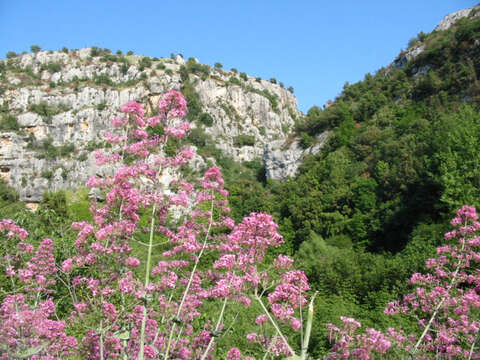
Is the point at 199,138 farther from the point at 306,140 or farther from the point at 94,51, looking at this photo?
the point at 94,51

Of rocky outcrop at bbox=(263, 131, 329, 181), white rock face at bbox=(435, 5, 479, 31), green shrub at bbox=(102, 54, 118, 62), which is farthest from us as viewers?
green shrub at bbox=(102, 54, 118, 62)

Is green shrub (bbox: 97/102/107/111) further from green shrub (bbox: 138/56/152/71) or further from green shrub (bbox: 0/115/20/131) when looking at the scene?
green shrub (bbox: 138/56/152/71)

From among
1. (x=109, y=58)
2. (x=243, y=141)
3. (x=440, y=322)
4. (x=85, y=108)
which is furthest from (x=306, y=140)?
(x=109, y=58)

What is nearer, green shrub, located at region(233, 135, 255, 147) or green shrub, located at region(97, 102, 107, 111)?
green shrub, located at region(97, 102, 107, 111)

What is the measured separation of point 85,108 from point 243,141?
1531 inches

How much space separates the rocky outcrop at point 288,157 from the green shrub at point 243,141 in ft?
108

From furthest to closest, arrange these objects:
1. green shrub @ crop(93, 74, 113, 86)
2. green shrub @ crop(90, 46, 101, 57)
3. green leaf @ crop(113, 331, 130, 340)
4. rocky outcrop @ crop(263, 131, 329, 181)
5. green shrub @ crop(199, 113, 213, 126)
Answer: green shrub @ crop(90, 46, 101, 57) < green shrub @ crop(93, 74, 113, 86) < green shrub @ crop(199, 113, 213, 126) < rocky outcrop @ crop(263, 131, 329, 181) < green leaf @ crop(113, 331, 130, 340)

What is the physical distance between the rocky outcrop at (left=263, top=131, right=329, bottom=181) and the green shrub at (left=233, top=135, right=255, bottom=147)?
32.8 metres

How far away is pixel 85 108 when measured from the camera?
279 feet

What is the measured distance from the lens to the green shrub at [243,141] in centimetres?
9169

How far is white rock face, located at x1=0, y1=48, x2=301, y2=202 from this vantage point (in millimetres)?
71625

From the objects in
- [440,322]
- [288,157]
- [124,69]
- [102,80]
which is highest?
[124,69]

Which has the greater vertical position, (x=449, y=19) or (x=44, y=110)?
(x=44, y=110)

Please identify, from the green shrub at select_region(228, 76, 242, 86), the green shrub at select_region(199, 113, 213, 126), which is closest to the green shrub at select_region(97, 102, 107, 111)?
the green shrub at select_region(199, 113, 213, 126)
